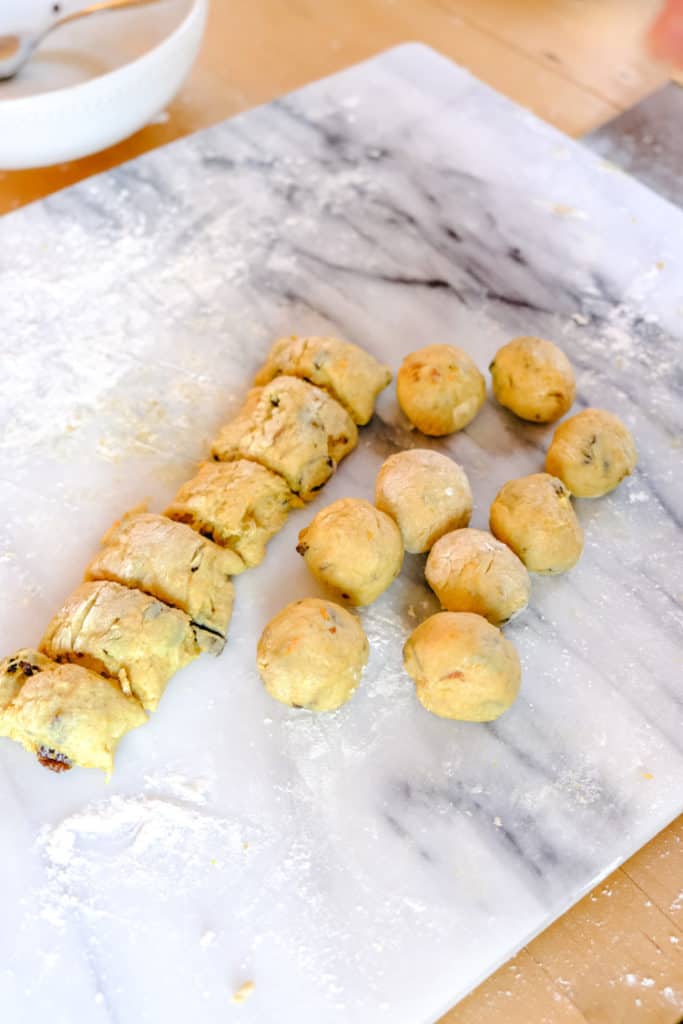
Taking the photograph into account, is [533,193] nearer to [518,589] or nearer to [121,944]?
[518,589]

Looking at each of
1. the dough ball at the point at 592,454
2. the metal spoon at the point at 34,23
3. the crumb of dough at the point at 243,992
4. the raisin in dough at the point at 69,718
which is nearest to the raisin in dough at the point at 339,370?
the dough ball at the point at 592,454

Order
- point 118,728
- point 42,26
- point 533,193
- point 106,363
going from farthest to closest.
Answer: point 42,26 < point 533,193 < point 106,363 < point 118,728

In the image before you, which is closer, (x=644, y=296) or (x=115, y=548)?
(x=115, y=548)

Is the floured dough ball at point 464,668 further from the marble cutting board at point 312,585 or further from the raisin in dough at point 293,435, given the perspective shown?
the raisin in dough at point 293,435

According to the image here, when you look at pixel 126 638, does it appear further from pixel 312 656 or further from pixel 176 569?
pixel 312 656

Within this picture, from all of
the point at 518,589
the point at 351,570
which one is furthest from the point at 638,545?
the point at 351,570

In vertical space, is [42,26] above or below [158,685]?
above

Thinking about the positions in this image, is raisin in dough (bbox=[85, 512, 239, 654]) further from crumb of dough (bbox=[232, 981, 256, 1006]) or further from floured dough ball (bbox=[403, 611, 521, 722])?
crumb of dough (bbox=[232, 981, 256, 1006])
